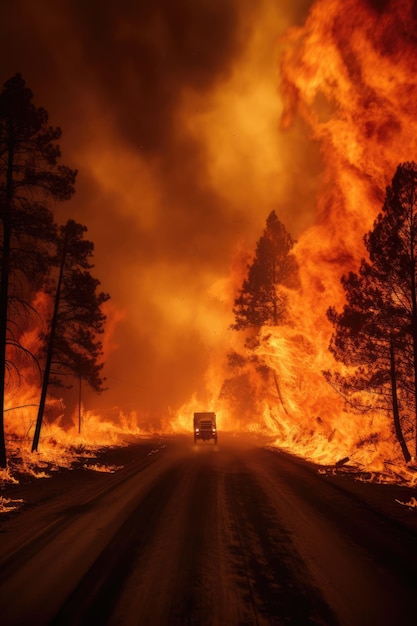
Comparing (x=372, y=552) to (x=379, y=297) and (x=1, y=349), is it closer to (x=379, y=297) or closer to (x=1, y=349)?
(x=379, y=297)

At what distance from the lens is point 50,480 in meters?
12.9

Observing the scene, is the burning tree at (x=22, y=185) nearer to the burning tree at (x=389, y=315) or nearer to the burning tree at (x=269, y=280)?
the burning tree at (x=389, y=315)

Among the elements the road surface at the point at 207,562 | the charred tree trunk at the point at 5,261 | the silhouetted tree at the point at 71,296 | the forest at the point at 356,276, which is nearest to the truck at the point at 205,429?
the silhouetted tree at the point at 71,296

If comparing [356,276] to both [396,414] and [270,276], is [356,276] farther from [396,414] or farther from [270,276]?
[270,276]

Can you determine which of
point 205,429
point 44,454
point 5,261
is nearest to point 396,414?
point 44,454

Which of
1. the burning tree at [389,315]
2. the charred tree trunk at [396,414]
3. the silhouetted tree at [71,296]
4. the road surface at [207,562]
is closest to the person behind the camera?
the road surface at [207,562]

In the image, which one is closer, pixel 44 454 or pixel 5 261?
pixel 5 261

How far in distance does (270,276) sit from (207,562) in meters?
30.7

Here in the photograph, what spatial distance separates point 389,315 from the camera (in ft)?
44.0

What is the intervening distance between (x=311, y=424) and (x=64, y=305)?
17.3 m

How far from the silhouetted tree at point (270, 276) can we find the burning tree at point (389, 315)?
19.0 meters

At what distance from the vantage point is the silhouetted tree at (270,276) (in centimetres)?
3478

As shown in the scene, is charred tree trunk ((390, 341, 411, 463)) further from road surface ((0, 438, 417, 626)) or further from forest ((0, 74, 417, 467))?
road surface ((0, 438, 417, 626))

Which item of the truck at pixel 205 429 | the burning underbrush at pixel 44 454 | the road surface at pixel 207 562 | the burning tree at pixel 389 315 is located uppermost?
the burning tree at pixel 389 315
